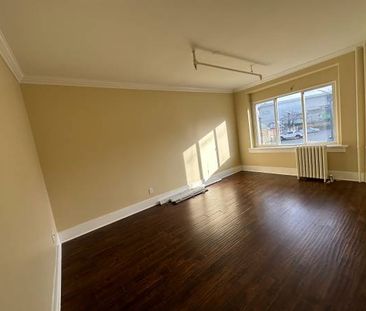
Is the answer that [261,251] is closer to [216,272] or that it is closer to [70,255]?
[216,272]

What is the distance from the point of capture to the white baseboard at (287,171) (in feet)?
12.9

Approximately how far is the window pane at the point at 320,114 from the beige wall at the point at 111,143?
237cm

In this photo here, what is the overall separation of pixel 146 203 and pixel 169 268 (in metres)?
1.99

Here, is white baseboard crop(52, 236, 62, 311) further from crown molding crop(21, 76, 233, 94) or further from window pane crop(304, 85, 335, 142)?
window pane crop(304, 85, 335, 142)

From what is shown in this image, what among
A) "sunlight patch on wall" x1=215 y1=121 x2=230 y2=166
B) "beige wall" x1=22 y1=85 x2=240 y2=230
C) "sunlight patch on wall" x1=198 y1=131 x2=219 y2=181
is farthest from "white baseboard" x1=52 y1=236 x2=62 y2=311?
"sunlight patch on wall" x1=215 y1=121 x2=230 y2=166

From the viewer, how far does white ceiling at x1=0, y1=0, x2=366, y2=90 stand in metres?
1.67

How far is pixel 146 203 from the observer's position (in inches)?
157

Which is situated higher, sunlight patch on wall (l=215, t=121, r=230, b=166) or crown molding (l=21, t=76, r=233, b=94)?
crown molding (l=21, t=76, r=233, b=94)

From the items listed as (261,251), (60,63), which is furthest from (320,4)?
(60,63)

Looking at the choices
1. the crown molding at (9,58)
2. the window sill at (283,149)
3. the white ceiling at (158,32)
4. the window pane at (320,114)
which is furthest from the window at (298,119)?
the crown molding at (9,58)

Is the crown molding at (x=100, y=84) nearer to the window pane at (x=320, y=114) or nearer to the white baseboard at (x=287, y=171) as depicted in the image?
the window pane at (x=320, y=114)

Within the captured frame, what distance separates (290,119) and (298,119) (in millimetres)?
198

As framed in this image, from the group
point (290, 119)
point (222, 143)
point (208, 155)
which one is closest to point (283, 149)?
point (290, 119)

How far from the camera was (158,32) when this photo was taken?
6.87 ft
